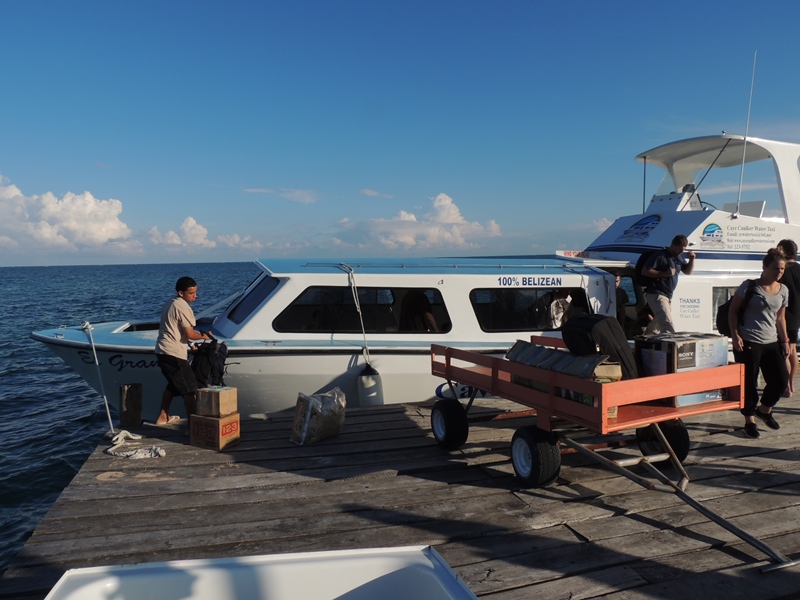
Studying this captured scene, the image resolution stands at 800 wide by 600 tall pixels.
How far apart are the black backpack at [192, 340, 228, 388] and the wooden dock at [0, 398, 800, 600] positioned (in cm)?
94

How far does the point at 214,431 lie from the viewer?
18.3ft

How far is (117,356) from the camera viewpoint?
24.2ft

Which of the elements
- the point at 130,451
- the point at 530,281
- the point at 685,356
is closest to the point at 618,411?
the point at 685,356

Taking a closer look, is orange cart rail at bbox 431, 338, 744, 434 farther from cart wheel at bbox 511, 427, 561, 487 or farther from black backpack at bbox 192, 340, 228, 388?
black backpack at bbox 192, 340, 228, 388

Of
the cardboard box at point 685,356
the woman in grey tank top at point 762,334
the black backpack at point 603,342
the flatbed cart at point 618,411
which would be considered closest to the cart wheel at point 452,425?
the flatbed cart at point 618,411

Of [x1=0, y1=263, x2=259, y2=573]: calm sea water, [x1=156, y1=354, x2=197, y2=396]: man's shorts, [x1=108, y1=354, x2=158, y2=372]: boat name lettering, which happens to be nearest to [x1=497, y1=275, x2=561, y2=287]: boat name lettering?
[x1=156, y1=354, x2=197, y2=396]: man's shorts

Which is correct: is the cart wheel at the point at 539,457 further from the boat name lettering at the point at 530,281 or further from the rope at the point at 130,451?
the boat name lettering at the point at 530,281

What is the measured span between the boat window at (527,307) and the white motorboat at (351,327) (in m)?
0.01

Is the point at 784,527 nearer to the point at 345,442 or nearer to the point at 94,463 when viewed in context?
the point at 345,442

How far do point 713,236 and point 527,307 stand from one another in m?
3.39

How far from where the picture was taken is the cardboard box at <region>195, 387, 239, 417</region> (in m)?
5.64

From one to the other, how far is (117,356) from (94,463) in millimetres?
2416

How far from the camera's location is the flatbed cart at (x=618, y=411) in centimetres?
386

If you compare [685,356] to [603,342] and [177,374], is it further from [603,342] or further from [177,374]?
[177,374]
